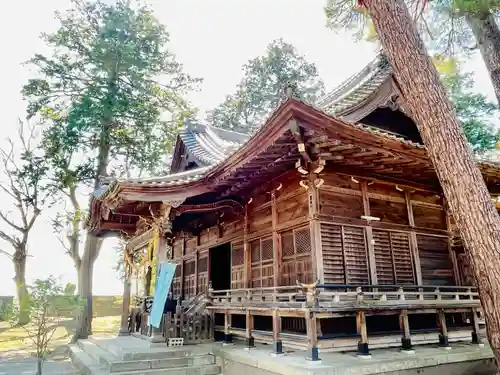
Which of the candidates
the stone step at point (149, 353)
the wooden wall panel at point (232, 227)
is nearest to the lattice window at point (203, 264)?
the wooden wall panel at point (232, 227)

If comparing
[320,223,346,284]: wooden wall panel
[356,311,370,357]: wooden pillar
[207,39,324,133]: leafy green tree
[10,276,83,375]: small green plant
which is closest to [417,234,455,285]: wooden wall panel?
[320,223,346,284]: wooden wall panel

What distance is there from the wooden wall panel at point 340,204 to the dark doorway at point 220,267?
162 inches

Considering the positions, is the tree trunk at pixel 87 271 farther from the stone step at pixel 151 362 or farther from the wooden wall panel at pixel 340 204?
the wooden wall panel at pixel 340 204

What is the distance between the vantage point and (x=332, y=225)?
6.75m

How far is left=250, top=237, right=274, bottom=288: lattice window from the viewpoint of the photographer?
25.3 feet

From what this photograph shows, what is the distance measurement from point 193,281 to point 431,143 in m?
8.14

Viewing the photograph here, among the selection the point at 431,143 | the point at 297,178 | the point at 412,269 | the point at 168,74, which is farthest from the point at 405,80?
the point at 168,74

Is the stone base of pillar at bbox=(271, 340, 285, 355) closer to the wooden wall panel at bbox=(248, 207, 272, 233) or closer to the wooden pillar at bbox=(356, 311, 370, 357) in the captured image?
the wooden pillar at bbox=(356, 311, 370, 357)

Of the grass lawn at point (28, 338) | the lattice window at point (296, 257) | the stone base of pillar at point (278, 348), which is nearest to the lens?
the stone base of pillar at point (278, 348)

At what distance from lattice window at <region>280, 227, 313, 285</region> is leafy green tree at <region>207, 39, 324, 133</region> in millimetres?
20827

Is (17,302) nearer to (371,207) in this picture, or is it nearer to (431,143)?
(371,207)

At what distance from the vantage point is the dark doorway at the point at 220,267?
10164 millimetres

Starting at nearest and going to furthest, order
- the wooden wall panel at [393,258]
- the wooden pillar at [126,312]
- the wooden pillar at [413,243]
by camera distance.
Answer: the wooden wall panel at [393,258] → the wooden pillar at [413,243] → the wooden pillar at [126,312]

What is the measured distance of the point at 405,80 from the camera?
16.4 ft
